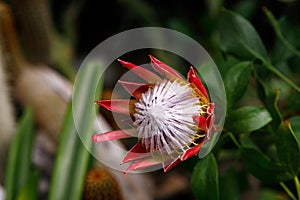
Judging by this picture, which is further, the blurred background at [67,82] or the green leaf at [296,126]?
the blurred background at [67,82]

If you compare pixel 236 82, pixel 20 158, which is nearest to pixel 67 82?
pixel 20 158

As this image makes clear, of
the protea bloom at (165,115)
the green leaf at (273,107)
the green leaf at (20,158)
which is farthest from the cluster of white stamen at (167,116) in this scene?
the green leaf at (20,158)

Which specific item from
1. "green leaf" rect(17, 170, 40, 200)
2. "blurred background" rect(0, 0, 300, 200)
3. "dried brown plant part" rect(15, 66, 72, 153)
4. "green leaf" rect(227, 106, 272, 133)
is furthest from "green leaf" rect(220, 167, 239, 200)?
"dried brown plant part" rect(15, 66, 72, 153)

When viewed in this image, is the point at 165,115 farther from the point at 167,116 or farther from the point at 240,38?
the point at 240,38

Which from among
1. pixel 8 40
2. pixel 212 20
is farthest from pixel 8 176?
pixel 212 20

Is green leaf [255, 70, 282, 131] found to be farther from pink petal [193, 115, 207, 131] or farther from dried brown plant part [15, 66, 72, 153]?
dried brown plant part [15, 66, 72, 153]

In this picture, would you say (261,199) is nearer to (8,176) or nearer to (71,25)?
(8,176)

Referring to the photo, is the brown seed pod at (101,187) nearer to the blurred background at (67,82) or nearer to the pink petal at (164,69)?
the blurred background at (67,82)
